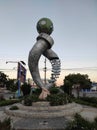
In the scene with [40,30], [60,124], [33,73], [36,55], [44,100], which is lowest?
[60,124]

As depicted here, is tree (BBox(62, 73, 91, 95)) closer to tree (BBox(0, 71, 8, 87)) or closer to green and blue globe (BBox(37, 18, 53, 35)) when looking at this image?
tree (BBox(0, 71, 8, 87))

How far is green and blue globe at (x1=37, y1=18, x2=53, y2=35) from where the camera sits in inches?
791

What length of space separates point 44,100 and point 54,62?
4520 mm

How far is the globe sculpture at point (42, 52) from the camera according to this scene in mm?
19531

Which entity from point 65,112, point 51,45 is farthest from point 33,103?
point 51,45

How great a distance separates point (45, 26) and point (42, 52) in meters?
2.54

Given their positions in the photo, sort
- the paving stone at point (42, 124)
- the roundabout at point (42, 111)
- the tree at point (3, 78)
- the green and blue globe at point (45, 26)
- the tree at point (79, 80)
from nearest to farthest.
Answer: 1. the paving stone at point (42, 124)
2. the roundabout at point (42, 111)
3. the green and blue globe at point (45, 26)
4. the tree at point (3, 78)
5. the tree at point (79, 80)

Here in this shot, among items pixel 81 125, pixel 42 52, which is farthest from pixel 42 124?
pixel 42 52

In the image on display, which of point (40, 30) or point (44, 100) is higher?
point (40, 30)

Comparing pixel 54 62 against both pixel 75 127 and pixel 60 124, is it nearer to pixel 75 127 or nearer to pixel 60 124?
pixel 60 124

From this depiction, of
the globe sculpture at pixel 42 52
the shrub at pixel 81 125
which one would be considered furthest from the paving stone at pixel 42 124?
the globe sculpture at pixel 42 52

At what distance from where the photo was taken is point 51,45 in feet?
67.0

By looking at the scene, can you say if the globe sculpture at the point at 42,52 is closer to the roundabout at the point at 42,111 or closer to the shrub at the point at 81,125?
the roundabout at the point at 42,111

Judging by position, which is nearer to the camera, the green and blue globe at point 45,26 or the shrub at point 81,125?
the shrub at point 81,125
